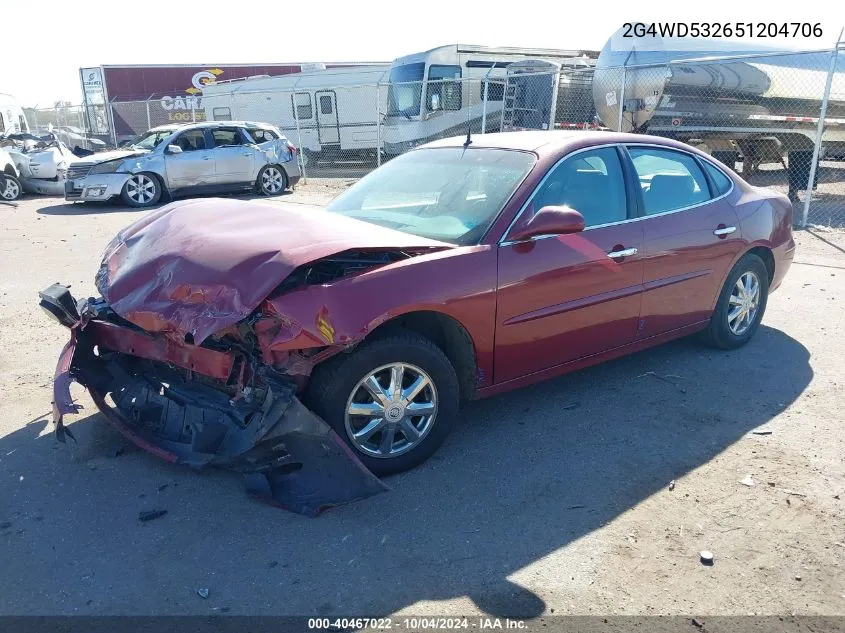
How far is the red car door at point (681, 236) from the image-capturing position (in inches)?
180

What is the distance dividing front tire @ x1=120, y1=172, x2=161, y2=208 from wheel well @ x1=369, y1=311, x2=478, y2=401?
12088mm

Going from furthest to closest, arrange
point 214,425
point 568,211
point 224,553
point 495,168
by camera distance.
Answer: point 495,168 < point 568,211 < point 214,425 < point 224,553

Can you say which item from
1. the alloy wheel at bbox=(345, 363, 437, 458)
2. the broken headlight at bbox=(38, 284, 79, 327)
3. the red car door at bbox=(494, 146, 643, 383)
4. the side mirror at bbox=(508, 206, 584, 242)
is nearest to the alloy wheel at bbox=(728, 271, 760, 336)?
the red car door at bbox=(494, 146, 643, 383)

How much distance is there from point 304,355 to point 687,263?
2.84 metres

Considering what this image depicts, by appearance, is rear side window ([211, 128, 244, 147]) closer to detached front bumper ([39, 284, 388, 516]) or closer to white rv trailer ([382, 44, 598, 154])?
white rv trailer ([382, 44, 598, 154])

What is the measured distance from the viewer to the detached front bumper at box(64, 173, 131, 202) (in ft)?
45.5

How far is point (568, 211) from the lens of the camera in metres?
3.76

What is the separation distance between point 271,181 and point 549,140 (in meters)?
12.6

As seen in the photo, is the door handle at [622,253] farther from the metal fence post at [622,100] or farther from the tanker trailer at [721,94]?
the metal fence post at [622,100]

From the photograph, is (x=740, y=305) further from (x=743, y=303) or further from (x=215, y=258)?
(x=215, y=258)

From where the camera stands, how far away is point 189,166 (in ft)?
47.9

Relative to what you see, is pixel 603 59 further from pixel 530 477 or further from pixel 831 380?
pixel 530 477

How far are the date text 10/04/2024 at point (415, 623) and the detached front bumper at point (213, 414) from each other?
68 centimetres

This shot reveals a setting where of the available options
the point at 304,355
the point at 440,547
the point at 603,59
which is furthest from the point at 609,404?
the point at 603,59
